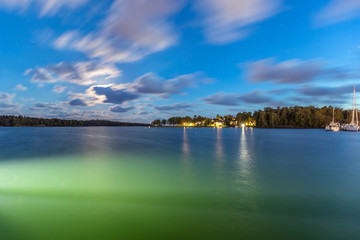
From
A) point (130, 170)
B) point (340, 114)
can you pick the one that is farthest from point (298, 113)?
point (130, 170)

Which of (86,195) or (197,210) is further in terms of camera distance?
(86,195)

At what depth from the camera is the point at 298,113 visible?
498ft

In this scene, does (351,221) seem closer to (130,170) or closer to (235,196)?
(235,196)

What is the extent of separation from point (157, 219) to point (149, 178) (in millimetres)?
6411

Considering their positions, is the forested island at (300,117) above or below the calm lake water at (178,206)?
above

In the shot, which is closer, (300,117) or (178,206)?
(178,206)

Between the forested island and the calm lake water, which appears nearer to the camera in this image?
the calm lake water

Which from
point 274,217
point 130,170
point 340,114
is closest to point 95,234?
point 274,217

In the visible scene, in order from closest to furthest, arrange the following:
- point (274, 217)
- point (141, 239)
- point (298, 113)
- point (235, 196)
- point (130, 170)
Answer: point (141, 239)
point (274, 217)
point (235, 196)
point (130, 170)
point (298, 113)

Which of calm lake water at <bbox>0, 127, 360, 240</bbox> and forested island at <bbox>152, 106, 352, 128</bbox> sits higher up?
forested island at <bbox>152, 106, 352, 128</bbox>

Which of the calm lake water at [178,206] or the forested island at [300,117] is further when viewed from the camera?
the forested island at [300,117]

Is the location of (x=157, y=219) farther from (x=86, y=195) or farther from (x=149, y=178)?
(x=149, y=178)

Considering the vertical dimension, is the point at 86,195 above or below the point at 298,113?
below

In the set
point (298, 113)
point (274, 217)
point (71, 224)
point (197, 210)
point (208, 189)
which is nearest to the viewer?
point (71, 224)
